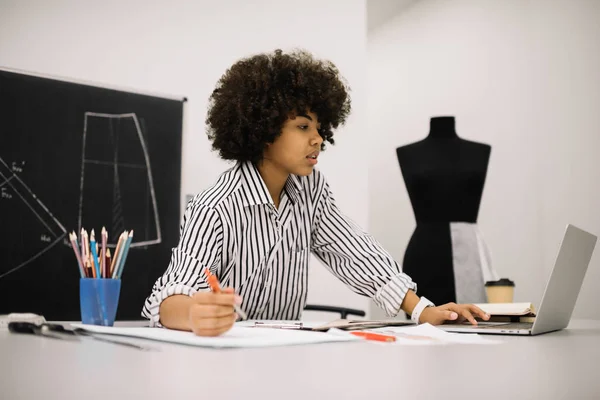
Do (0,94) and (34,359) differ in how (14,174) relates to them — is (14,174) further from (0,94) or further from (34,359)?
(34,359)

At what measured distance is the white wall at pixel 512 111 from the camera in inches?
113

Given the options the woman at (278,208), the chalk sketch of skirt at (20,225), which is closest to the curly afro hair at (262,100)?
the woman at (278,208)

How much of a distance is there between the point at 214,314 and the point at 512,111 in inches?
110

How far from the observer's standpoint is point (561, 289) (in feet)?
3.58

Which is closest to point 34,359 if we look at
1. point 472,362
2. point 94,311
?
point 472,362

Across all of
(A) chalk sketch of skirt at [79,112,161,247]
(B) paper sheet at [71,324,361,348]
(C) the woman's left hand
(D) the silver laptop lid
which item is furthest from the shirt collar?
(A) chalk sketch of skirt at [79,112,161,247]

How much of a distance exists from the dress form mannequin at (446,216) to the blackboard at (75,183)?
1.05 meters

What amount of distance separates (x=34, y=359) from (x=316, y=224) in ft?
3.89

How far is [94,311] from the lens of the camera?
1208mm

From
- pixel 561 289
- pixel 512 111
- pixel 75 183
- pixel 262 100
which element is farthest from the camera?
pixel 512 111

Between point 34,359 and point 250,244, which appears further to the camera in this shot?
point 250,244

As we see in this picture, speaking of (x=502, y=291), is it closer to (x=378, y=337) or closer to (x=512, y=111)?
(x=378, y=337)

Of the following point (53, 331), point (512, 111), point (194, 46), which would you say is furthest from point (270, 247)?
point (512, 111)

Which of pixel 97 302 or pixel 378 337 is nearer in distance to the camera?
pixel 378 337
